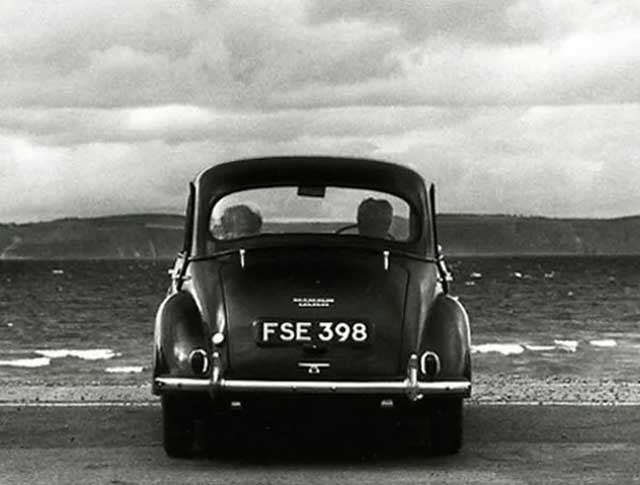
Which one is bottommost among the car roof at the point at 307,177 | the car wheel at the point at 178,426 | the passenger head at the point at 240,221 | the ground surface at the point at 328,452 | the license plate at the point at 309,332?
the ground surface at the point at 328,452

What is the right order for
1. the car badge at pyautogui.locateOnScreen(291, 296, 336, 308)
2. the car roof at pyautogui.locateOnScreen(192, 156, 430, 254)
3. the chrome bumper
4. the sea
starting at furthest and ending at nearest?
1. the sea
2. the car roof at pyautogui.locateOnScreen(192, 156, 430, 254)
3. the car badge at pyautogui.locateOnScreen(291, 296, 336, 308)
4. the chrome bumper

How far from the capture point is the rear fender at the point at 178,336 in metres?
8.62

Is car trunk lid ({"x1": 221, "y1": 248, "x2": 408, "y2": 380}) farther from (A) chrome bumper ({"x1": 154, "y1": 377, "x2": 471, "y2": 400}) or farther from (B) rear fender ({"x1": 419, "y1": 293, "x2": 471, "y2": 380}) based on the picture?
(B) rear fender ({"x1": 419, "y1": 293, "x2": 471, "y2": 380})

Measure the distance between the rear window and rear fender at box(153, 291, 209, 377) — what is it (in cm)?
73

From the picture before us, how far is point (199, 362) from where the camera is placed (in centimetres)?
855

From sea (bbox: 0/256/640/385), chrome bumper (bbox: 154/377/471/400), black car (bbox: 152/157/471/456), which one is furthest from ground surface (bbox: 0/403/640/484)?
sea (bbox: 0/256/640/385)

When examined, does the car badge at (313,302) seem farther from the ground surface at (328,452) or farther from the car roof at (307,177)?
the car roof at (307,177)

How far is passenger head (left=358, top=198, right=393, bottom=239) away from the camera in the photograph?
9570 millimetres

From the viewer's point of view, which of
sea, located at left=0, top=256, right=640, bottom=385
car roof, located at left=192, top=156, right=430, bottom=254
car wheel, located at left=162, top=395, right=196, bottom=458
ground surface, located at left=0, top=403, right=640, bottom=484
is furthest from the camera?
sea, located at left=0, top=256, right=640, bottom=385

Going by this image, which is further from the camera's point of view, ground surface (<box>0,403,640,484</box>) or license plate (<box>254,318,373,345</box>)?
license plate (<box>254,318,373,345</box>)

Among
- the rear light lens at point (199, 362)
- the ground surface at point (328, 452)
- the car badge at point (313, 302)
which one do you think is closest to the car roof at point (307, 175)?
the car badge at point (313, 302)

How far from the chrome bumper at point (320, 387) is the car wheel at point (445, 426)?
10.5 inches

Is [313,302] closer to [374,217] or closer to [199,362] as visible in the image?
[199,362]

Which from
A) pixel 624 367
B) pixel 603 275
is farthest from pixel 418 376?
pixel 603 275
